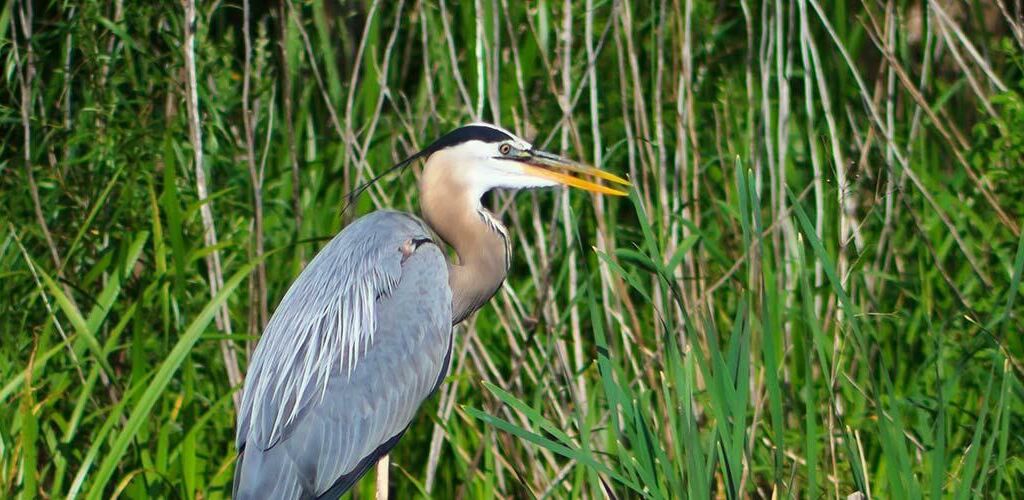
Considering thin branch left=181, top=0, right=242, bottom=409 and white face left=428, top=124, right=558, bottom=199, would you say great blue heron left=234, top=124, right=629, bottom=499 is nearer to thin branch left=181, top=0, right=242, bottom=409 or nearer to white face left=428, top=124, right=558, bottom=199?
white face left=428, top=124, right=558, bottom=199

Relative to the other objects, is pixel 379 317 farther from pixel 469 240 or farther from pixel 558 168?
pixel 558 168

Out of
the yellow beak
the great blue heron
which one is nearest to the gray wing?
the great blue heron

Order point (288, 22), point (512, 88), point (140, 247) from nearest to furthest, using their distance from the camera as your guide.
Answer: point (140, 247) → point (512, 88) → point (288, 22)

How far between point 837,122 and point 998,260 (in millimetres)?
948

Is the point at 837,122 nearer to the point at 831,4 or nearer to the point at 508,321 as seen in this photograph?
the point at 831,4

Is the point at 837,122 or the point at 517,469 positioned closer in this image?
the point at 517,469

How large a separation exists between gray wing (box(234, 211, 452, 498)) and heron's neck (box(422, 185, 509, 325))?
58 mm

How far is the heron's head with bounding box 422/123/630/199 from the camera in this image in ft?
9.05

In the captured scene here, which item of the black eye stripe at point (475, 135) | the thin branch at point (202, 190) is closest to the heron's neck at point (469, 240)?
the black eye stripe at point (475, 135)

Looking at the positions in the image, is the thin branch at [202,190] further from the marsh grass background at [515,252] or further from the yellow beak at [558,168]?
the yellow beak at [558,168]

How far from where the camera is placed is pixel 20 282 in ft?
10.3

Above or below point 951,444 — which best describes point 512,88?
above

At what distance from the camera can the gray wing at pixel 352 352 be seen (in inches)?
104

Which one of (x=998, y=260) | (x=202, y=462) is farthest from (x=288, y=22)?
(x=998, y=260)
